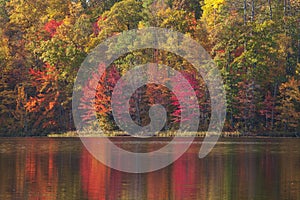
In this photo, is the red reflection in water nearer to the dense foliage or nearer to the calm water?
the calm water

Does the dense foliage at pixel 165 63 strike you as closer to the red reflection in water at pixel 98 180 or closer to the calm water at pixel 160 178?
the calm water at pixel 160 178

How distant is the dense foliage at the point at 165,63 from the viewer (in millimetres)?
75375

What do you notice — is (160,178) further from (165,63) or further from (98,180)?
(165,63)

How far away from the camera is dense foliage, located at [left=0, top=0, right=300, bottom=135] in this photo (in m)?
75.4

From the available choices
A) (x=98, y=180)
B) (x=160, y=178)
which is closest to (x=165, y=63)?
(x=160, y=178)

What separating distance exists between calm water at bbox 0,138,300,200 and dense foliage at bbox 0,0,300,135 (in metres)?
25.9

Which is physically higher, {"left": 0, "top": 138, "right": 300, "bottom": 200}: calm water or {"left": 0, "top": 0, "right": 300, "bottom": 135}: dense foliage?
{"left": 0, "top": 0, "right": 300, "bottom": 135}: dense foliage

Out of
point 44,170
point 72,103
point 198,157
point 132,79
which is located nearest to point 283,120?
point 132,79

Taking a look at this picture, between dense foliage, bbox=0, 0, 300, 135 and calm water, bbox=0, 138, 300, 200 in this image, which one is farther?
dense foliage, bbox=0, 0, 300, 135

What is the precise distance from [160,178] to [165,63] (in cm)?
4506

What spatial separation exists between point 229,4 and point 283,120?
53.3 ft

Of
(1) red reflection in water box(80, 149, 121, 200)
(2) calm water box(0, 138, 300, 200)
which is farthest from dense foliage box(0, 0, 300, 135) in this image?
(1) red reflection in water box(80, 149, 121, 200)

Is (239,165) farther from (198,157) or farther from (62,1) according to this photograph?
(62,1)

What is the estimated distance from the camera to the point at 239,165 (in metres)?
40.2
